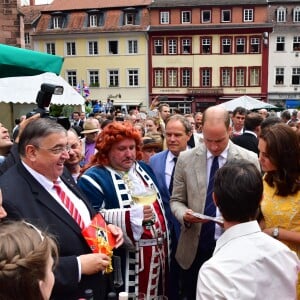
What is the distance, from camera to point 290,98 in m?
38.3

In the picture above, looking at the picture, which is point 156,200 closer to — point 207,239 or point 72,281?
point 207,239

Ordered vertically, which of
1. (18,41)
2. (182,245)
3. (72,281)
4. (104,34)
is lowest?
(182,245)

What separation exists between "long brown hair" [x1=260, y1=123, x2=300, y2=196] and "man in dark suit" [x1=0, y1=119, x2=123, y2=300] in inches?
47.7

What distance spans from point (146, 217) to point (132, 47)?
3823 centimetres

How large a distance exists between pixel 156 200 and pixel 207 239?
0.55 metres

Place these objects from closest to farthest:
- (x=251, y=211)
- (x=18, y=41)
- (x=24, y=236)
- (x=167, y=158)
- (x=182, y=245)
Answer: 1. (x=24, y=236)
2. (x=251, y=211)
3. (x=182, y=245)
4. (x=167, y=158)
5. (x=18, y=41)

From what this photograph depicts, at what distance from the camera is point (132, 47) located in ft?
130

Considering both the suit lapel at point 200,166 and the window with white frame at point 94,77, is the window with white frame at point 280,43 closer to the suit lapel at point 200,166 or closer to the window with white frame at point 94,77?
the window with white frame at point 94,77

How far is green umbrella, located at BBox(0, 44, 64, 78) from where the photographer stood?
10.6ft

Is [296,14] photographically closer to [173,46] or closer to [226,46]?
[226,46]

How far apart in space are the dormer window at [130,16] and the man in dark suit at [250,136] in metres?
35.5

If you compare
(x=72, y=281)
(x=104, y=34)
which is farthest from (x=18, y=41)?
(x=104, y=34)

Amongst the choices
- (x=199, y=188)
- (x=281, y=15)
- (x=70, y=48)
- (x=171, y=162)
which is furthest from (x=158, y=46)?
(x=199, y=188)

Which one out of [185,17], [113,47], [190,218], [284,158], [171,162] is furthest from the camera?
[113,47]
